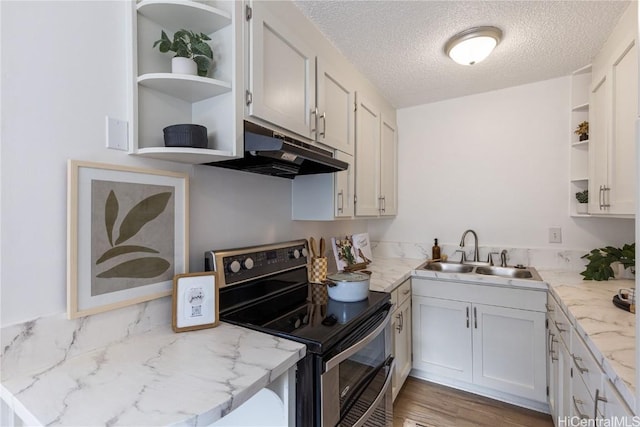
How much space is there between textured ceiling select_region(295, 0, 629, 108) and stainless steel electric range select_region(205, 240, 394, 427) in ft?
4.15

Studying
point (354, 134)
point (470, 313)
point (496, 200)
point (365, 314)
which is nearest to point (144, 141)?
point (365, 314)

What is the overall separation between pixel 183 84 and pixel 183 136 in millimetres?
205

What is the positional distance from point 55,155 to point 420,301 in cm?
225

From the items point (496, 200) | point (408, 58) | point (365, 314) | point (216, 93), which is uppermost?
point (408, 58)

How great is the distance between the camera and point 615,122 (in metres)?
1.59

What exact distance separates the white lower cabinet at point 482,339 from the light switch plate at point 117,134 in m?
2.04

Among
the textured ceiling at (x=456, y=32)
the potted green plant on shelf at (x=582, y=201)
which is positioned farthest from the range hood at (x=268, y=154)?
the potted green plant on shelf at (x=582, y=201)

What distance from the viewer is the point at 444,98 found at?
2672 mm

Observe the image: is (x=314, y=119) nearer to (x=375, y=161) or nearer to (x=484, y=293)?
(x=375, y=161)

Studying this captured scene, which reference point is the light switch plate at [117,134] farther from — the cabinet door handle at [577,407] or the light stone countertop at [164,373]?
the cabinet door handle at [577,407]

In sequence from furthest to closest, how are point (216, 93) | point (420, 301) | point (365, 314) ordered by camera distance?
point (420, 301) → point (365, 314) → point (216, 93)

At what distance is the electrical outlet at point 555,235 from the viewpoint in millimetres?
2321

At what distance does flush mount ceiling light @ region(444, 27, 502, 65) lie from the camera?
1.65 metres

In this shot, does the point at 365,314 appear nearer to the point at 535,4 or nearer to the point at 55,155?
the point at 55,155
